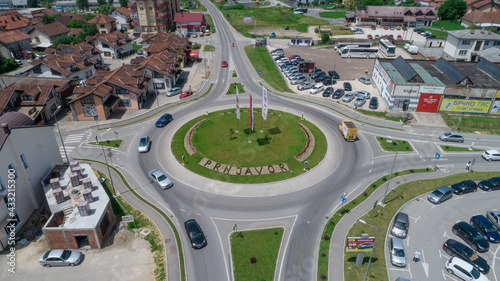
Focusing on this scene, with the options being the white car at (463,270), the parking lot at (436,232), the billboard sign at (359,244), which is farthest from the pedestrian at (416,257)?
the billboard sign at (359,244)

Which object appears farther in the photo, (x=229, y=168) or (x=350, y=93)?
(x=350, y=93)

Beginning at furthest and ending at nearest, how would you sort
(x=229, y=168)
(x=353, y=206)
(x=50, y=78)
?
(x=50, y=78), (x=229, y=168), (x=353, y=206)

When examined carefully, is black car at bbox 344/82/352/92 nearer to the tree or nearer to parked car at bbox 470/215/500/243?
parked car at bbox 470/215/500/243

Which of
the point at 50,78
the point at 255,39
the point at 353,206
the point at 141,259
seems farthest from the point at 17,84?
the point at 255,39

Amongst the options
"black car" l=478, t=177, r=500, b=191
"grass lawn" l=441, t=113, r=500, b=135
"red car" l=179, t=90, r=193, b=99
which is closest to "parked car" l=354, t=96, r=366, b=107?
"grass lawn" l=441, t=113, r=500, b=135

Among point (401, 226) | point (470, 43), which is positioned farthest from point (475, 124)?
point (470, 43)

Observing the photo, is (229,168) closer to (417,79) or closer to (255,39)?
(417,79)
